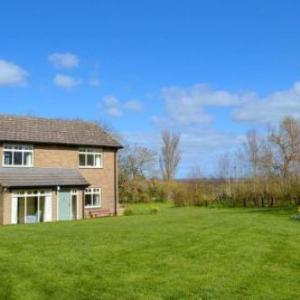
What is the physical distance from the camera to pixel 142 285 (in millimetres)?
10977

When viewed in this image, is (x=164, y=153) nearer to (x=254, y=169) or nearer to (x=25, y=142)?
(x=254, y=169)

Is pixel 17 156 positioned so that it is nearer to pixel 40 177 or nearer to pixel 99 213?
pixel 40 177

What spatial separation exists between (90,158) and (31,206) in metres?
7.01

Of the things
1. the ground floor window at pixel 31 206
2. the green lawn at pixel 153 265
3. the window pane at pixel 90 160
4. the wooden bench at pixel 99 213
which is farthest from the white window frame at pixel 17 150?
the green lawn at pixel 153 265

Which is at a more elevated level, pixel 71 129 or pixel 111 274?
pixel 71 129

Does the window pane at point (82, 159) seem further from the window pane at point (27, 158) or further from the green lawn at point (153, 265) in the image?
the green lawn at point (153, 265)

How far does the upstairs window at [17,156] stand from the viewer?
34.5m

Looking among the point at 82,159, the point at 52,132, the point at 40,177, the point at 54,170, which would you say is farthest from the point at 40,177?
the point at 82,159

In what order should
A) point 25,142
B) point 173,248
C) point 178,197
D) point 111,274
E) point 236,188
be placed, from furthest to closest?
point 178,197, point 236,188, point 25,142, point 173,248, point 111,274

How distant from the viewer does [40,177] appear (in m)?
35.0

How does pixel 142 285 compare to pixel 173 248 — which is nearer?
pixel 142 285

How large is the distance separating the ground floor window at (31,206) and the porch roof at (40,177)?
0.75 meters

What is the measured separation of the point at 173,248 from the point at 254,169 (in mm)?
43455

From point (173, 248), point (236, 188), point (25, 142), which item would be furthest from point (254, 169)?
point (173, 248)
